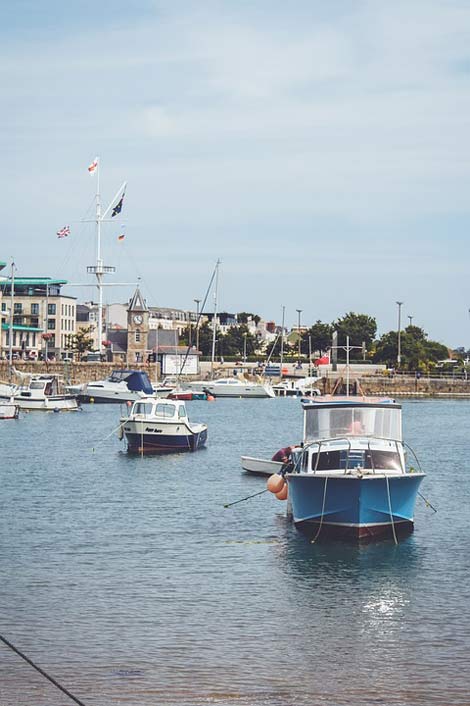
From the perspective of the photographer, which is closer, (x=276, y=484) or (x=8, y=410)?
(x=276, y=484)

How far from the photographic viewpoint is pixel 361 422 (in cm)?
3638

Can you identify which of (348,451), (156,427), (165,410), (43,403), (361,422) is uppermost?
(361,422)

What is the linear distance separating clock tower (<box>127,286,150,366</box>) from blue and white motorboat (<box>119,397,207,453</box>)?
129 metres

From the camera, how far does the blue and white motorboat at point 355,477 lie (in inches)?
1309

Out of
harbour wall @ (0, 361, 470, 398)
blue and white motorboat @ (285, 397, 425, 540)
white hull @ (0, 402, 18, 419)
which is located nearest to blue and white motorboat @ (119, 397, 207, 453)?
blue and white motorboat @ (285, 397, 425, 540)

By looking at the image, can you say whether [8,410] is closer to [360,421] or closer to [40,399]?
[40,399]

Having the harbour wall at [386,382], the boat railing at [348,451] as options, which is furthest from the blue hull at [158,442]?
the harbour wall at [386,382]

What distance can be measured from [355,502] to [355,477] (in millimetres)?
1024

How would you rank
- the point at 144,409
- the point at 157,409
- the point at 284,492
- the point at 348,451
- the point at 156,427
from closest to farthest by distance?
the point at 348,451
the point at 284,492
the point at 156,427
the point at 144,409
the point at 157,409

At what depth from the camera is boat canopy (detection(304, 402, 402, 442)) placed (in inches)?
1432

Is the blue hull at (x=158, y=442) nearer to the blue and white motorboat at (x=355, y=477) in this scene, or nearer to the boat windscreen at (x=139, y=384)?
the boat windscreen at (x=139, y=384)

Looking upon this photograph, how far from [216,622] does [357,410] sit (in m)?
12.8

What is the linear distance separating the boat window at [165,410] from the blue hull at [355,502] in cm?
3118

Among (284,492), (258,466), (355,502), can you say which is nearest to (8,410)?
(258,466)
